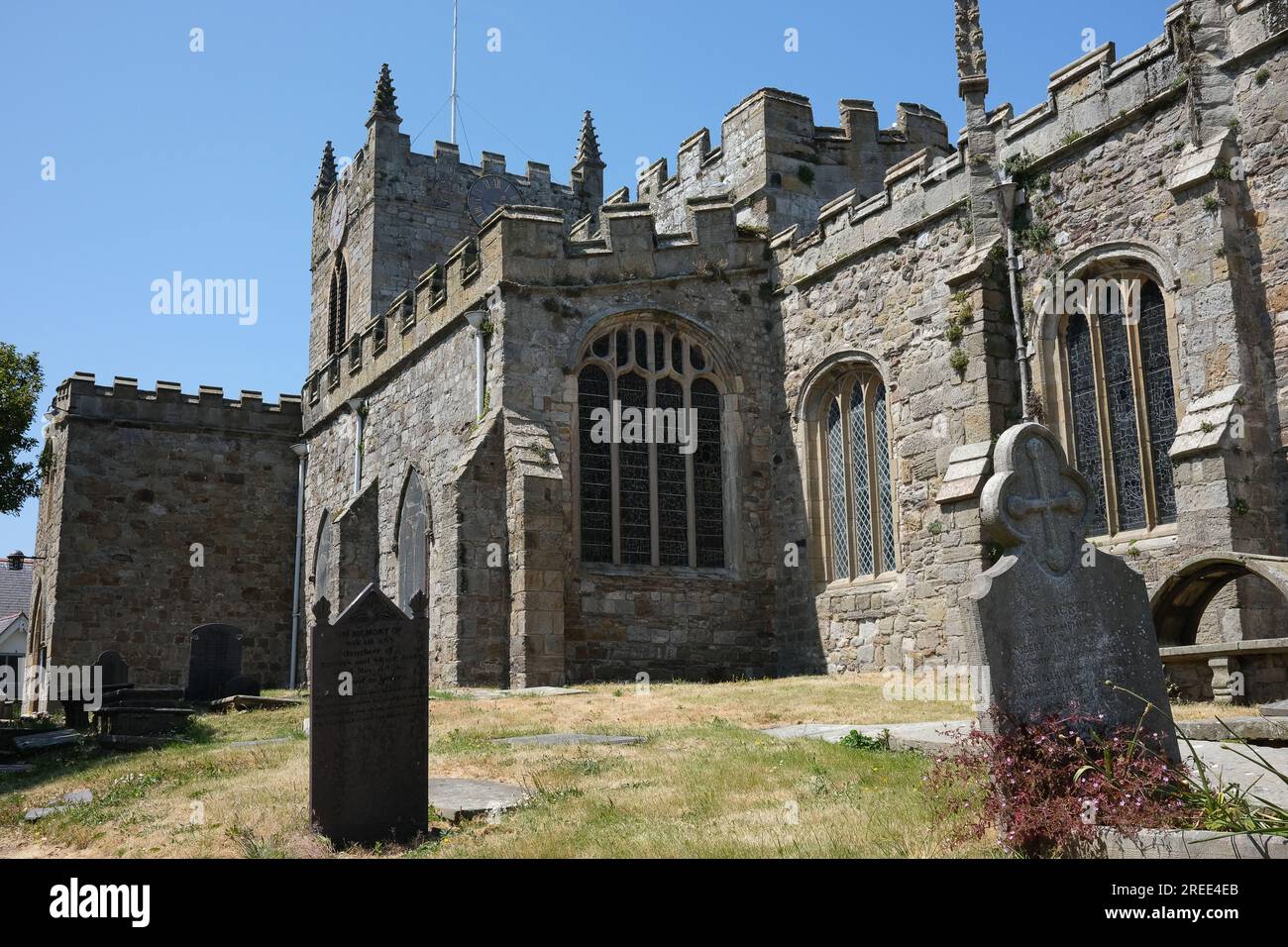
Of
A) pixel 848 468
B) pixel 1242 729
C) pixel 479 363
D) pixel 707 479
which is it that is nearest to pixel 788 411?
pixel 848 468

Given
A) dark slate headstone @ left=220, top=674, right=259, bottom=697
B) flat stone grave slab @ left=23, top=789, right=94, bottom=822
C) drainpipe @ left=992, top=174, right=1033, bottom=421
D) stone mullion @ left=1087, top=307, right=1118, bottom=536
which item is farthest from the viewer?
dark slate headstone @ left=220, top=674, right=259, bottom=697

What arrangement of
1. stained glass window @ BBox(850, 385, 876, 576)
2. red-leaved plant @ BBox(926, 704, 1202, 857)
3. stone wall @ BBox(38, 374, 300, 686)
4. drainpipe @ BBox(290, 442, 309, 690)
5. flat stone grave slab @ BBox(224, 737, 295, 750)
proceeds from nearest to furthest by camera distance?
red-leaved plant @ BBox(926, 704, 1202, 857) → flat stone grave slab @ BBox(224, 737, 295, 750) → stained glass window @ BBox(850, 385, 876, 576) → stone wall @ BBox(38, 374, 300, 686) → drainpipe @ BBox(290, 442, 309, 690)

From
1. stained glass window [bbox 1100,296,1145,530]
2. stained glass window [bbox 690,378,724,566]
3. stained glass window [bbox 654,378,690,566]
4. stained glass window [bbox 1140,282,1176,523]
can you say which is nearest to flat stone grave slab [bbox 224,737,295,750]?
stained glass window [bbox 654,378,690,566]

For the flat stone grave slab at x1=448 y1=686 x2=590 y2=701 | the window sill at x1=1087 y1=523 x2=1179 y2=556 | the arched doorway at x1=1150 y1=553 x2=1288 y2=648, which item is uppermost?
the window sill at x1=1087 y1=523 x2=1179 y2=556

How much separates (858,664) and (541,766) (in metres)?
9.37

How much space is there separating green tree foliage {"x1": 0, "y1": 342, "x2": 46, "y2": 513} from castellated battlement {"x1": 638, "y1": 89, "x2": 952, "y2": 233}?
42.6 feet

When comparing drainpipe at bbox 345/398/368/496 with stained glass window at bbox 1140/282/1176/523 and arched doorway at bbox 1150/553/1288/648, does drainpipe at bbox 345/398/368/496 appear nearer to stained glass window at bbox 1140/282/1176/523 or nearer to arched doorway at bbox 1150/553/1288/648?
stained glass window at bbox 1140/282/1176/523

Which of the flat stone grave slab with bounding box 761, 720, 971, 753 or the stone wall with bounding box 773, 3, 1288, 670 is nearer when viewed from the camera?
the flat stone grave slab with bounding box 761, 720, 971, 753

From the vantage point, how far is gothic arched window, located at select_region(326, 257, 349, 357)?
32.5 metres

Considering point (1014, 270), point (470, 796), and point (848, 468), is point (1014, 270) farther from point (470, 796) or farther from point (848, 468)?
point (470, 796)

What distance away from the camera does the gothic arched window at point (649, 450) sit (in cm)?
1902

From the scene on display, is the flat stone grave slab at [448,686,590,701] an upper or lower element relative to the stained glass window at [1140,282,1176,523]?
lower

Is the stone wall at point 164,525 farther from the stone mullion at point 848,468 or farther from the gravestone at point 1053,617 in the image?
the gravestone at point 1053,617

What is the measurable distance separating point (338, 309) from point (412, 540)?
13.1m
